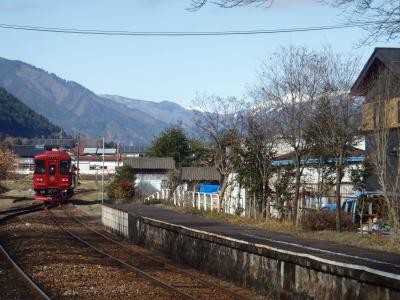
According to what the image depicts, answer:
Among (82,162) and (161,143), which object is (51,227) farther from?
(82,162)

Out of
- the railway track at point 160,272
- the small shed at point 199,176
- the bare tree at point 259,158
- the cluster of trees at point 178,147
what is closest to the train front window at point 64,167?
the small shed at point 199,176

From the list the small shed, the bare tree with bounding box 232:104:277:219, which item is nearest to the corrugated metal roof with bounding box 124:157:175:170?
the small shed

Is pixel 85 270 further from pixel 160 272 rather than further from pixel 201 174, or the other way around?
pixel 201 174

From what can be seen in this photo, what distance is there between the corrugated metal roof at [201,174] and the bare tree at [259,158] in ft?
80.5

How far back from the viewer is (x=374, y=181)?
2877cm

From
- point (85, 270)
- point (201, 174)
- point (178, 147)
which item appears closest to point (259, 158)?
point (85, 270)

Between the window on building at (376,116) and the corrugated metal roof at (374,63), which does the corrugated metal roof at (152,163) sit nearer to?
the corrugated metal roof at (374,63)

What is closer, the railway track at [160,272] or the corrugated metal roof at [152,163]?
the railway track at [160,272]

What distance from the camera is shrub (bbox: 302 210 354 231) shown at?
1991cm

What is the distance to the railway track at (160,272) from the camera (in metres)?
12.2

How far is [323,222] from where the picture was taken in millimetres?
20016

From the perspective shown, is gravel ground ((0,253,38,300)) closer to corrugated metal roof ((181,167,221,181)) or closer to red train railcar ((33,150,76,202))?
red train railcar ((33,150,76,202))

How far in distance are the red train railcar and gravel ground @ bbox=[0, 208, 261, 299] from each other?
59.8 ft

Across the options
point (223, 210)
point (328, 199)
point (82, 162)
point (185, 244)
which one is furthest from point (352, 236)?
point (82, 162)
